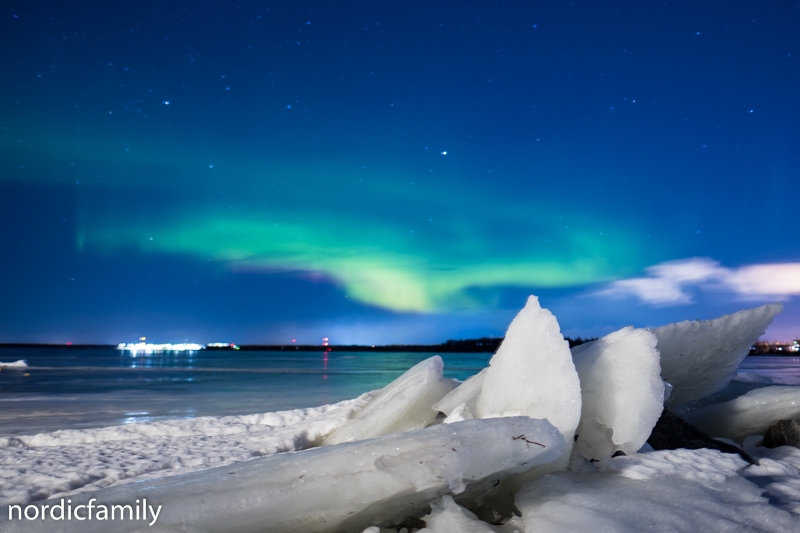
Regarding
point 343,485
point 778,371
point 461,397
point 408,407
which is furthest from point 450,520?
point 778,371

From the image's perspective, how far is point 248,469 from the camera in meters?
2.14

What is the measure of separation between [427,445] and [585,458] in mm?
1132

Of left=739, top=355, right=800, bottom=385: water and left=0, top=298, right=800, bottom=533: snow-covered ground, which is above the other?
left=0, top=298, right=800, bottom=533: snow-covered ground

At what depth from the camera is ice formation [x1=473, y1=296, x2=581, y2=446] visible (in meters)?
2.47

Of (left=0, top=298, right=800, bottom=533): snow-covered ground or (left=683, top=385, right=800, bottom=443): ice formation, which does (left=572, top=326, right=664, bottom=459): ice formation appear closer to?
(left=0, top=298, right=800, bottom=533): snow-covered ground

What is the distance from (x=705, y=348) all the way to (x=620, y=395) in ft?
5.40

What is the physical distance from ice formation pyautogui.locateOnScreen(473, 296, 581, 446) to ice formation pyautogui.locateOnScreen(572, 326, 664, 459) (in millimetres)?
355

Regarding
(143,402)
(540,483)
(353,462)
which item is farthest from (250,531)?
(143,402)

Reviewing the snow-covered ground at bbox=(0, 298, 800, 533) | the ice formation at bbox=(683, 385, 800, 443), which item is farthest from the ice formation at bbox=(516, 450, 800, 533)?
the ice formation at bbox=(683, 385, 800, 443)

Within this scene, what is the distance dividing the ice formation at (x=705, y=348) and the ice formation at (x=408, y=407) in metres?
1.66

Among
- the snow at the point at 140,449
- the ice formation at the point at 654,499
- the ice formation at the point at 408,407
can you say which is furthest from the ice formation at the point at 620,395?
the snow at the point at 140,449

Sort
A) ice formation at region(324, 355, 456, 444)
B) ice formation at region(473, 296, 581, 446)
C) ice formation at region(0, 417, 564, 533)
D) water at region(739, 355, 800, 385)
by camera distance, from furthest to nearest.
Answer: water at region(739, 355, 800, 385) < ice formation at region(324, 355, 456, 444) < ice formation at region(473, 296, 581, 446) < ice formation at region(0, 417, 564, 533)

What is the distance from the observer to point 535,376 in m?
2.63

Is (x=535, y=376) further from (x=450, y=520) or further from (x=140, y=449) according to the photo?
(x=140, y=449)
